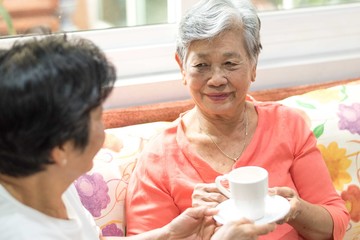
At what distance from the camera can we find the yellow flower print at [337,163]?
87.7 inches

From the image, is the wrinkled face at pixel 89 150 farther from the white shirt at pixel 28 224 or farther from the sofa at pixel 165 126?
the sofa at pixel 165 126

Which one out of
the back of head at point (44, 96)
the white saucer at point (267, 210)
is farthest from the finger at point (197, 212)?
the back of head at point (44, 96)

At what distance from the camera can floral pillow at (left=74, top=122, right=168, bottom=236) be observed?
79.0 inches

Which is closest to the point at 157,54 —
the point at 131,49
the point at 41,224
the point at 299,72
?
the point at 131,49

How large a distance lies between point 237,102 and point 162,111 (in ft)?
1.36

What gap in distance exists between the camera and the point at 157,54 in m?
2.50

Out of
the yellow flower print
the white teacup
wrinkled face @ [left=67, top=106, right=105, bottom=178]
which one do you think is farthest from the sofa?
wrinkled face @ [left=67, top=106, right=105, bottom=178]

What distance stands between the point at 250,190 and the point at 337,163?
0.80 metres

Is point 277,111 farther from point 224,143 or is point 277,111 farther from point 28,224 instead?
point 28,224

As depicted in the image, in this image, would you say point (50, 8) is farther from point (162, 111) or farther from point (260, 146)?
point (260, 146)

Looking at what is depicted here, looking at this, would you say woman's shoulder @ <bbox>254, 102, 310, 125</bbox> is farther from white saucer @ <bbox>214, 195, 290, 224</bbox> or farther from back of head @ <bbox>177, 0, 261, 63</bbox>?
white saucer @ <bbox>214, 195, 290, 224</bbox>

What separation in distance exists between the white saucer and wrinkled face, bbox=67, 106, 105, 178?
1.44 feet

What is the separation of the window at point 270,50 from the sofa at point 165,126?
100mm

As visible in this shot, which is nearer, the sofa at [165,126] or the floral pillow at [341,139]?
the sofa at [165,126]
